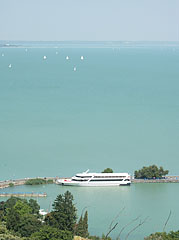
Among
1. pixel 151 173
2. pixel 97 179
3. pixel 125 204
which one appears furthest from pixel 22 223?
pixel 151 173

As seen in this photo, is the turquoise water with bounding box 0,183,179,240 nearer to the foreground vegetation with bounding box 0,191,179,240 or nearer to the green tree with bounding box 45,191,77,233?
the foreground vegetation with bounding box 0,191,179,240

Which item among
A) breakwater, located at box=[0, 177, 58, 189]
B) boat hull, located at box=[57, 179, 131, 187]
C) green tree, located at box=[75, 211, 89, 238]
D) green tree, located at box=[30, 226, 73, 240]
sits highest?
breakwater, located at box=[0, 177, 58, 189]

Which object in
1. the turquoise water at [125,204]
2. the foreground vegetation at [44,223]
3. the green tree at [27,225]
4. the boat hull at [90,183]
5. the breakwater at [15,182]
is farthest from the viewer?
the boat hull at [90,183]

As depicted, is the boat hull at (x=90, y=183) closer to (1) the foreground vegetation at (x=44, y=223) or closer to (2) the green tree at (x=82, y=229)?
(1) the foreground vegetation at (x=44, y=223)

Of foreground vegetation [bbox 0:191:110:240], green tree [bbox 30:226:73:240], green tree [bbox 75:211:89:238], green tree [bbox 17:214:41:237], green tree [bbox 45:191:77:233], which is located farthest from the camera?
green tree [bbox 75:211:89:238]

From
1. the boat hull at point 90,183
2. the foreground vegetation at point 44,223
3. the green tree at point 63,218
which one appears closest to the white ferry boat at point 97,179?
the boat hull at point 90,183

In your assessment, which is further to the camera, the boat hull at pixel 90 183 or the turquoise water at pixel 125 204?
the boat hull at pixel 90 183

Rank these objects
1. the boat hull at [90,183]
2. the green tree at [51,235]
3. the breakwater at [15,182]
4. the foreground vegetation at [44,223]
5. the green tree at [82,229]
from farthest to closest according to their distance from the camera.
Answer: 1. the boat hull at [90,183]
2. the breakwater at [15,182]
3. the green tree at [82,229]
4. the foreground vegetation at [44,223]
5. the green tree at [51,235]

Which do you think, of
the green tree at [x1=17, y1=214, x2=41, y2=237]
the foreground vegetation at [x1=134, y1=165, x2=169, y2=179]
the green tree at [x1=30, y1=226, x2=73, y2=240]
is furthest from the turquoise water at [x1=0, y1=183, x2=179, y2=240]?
the green tree at [x1=30, y1=226, x2=73, y2=240]

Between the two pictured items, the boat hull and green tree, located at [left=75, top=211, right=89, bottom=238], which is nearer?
green tree, located at [left=75, top=211, right=89, bottom=238]
